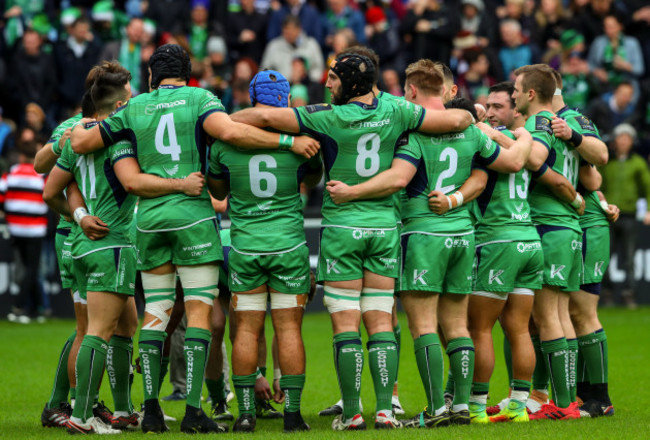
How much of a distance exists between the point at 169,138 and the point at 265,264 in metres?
1.18

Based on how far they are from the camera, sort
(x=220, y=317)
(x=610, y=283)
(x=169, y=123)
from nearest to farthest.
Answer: (x=169, y=123), (x=220, y=317), (x=610, y=283)

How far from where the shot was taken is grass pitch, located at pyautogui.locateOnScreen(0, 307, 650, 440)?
715 cm

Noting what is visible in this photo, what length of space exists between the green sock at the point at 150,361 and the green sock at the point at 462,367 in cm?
220

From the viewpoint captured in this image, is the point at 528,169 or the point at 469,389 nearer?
the point at 469,389

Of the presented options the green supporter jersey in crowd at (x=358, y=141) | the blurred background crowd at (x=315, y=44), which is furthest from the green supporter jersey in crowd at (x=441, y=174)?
the blurred background crowd at (x=315, y=44)

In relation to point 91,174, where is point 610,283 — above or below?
below

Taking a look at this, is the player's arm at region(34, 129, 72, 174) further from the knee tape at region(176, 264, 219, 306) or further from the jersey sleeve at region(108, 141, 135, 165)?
the knee tape at region(176, 264, 219, 306)

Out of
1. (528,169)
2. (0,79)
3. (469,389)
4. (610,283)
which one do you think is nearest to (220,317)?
(469,389)

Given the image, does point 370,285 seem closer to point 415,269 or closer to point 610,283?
point 415,269

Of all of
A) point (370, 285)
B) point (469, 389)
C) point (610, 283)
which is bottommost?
point (610, 283)

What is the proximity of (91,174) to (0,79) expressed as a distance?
501 inches

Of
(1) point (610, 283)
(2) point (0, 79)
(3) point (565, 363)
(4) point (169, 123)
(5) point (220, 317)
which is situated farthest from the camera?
(2) point (0, 79)

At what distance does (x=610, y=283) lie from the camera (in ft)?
57.3

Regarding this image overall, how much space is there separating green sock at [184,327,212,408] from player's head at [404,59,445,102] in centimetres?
250
